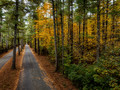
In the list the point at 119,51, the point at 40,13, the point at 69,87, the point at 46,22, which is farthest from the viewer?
the point at 40,13

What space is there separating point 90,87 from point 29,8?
1124 centimetres

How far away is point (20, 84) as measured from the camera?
22.5ft

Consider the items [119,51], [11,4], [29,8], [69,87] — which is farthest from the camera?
[29,8]

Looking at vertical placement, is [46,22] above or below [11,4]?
below

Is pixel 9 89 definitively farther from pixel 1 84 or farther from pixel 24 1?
pixel 24 1

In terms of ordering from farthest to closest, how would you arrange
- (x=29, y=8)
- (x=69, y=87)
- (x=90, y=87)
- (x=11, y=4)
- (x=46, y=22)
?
1. (x=46, y=22)
2. (x=29, y=8)
3. (x=11, y=4)
4. (x=69, y=87)
5. (x=90, y=87)

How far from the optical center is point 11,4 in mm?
9039

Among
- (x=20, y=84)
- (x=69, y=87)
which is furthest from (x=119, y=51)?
(x=20, y=84)

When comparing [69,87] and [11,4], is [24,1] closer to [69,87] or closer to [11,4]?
[11,4]

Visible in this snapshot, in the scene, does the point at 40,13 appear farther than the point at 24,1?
Yes

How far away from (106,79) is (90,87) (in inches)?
52.6

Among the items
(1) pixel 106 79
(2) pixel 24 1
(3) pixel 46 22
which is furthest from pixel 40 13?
(1) pixel 106 79

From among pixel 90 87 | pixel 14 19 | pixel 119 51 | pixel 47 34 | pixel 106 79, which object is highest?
pixel 14 19

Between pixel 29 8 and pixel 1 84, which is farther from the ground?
pixel 29 8
